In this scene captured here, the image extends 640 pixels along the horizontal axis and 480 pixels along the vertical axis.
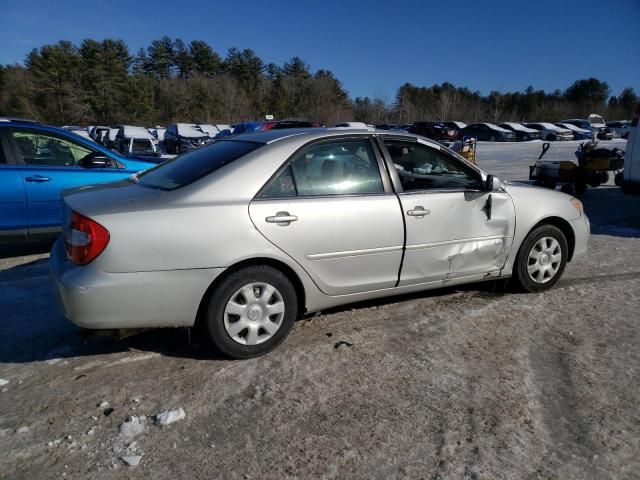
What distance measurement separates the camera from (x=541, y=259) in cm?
434

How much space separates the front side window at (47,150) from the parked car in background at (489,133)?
33.5 metres

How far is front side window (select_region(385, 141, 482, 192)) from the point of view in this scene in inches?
150

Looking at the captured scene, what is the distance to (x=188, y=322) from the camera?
301 cm

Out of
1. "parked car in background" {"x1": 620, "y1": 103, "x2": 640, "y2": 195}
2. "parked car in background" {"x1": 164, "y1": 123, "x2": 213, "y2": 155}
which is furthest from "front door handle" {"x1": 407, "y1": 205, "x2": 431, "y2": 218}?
"parked car in background" {"x1": 164, "y1": 123, "x2": 213, "y2": 155}

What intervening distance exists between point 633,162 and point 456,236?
5782 millimetres

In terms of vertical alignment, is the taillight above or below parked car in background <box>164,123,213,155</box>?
below

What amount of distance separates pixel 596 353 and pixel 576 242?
1517 millimetres

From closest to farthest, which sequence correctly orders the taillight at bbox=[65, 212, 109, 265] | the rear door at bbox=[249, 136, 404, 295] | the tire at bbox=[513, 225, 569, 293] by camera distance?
the taillight at bbox=[65, 212, 109, 265] < the rear door at bbox=[249, 136, 404, 295] < the tire at bbox=[513, 225, 569, 293]

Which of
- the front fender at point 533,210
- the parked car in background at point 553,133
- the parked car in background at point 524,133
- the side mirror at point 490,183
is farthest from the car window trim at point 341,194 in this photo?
the parked car in background at point 524,133

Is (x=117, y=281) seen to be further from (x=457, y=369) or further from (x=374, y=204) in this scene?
(x=457, y=369)

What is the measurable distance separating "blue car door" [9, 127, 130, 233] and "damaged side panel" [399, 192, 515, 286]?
4.24 metres

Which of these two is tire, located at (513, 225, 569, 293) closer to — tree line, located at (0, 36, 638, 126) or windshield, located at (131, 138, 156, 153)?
windshield, located at (131, 138, 156, 153)

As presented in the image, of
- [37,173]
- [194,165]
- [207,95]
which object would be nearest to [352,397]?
[194,165]

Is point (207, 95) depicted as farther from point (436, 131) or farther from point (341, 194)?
point (341, 194)
